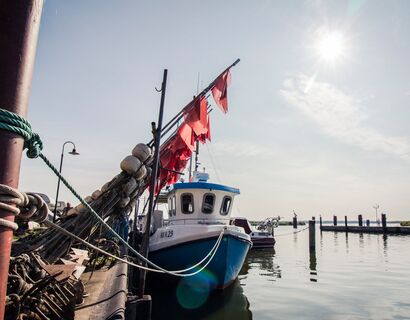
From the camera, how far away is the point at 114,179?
1109 centimetres

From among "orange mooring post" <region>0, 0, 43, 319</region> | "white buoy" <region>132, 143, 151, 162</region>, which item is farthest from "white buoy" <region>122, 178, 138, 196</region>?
"orange mooring post" <region>0, 0, 43, 319</region>

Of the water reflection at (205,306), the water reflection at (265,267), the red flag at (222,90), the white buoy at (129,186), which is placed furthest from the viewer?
the water reflection at (265,267)

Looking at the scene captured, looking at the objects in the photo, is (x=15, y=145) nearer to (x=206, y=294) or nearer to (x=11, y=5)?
(x=11, y=5)

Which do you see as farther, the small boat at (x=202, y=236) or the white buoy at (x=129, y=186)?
the small boat at (x=202, y=236)

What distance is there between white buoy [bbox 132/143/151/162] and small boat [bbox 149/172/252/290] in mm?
2558

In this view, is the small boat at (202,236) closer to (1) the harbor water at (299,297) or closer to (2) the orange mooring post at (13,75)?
(1) the harbor water at (299,297)

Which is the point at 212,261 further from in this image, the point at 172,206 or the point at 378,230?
the point at 378,230

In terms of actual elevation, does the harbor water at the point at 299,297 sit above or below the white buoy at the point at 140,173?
below

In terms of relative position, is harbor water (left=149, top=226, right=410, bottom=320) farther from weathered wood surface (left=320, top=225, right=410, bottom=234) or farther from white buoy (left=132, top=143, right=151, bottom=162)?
weathered wood surface (left=320, top=225, right=410, bottom=234)

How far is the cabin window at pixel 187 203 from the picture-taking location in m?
13.3

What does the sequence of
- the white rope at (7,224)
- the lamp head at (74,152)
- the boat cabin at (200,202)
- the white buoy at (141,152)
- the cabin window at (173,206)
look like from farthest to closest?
the lamp head at (74,152) → the cabin window at (173,206) → the boat cabin at (200,202) → the white buoy at (141,152) → the white rope at (7,224)

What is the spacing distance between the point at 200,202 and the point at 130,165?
11.9ft

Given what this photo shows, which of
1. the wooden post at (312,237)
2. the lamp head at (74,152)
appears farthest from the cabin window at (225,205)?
the wooden post at (312,237)

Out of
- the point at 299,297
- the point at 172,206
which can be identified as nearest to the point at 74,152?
the point at 172,206
